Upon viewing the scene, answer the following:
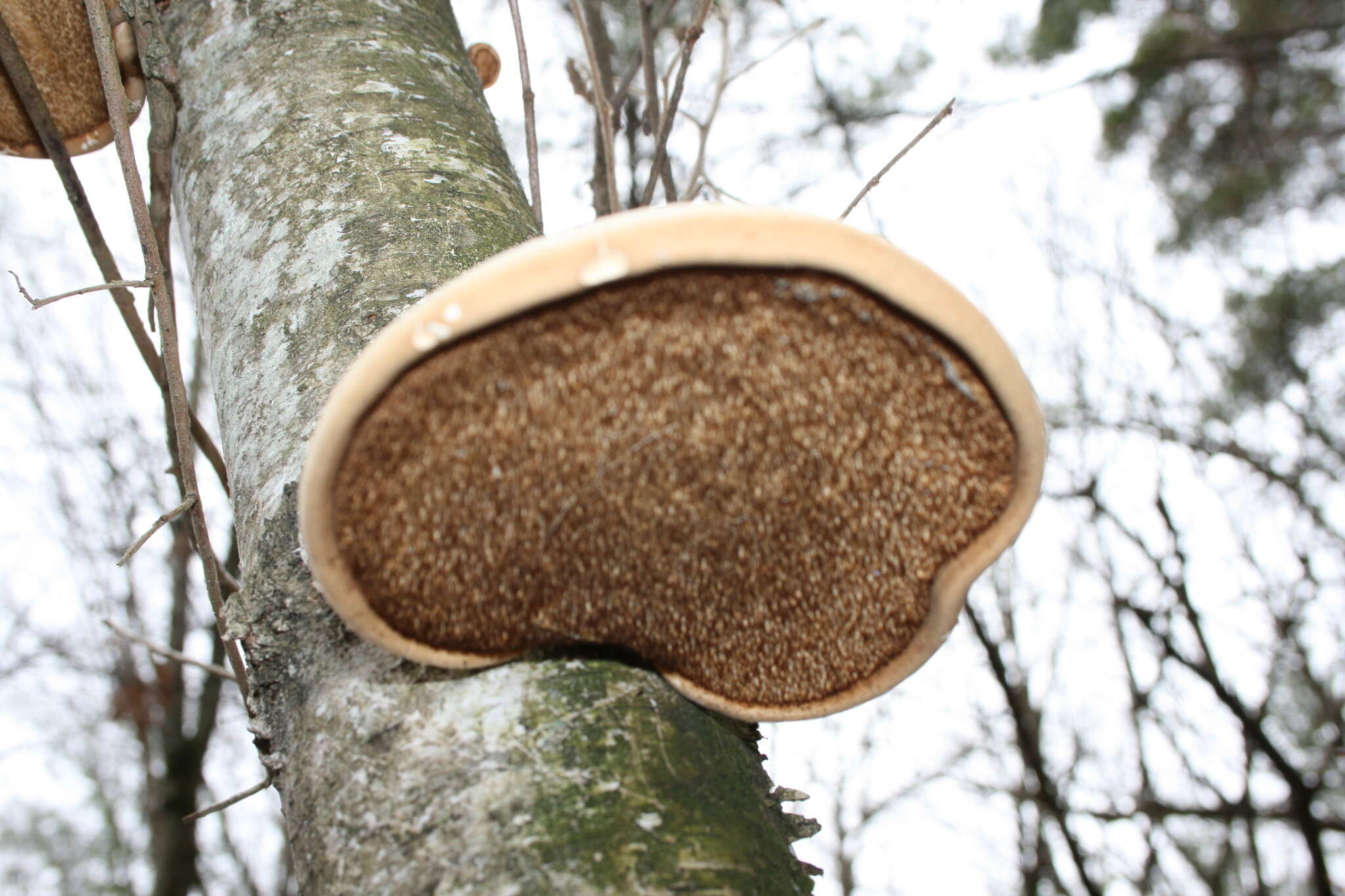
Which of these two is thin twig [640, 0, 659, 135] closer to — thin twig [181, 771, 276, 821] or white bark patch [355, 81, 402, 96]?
white bark patch [355, 81, 402, 96]

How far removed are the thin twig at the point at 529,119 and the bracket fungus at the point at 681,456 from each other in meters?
0.88

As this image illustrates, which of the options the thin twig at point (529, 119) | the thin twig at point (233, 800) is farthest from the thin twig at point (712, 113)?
the thin twig at point (233, 800)

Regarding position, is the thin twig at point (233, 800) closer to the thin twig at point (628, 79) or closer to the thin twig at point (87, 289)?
the thin twig at point (87, 289)

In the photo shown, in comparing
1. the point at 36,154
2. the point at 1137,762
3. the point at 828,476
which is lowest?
the point at 828,476

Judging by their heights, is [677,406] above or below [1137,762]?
below

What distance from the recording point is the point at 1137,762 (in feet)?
26.2

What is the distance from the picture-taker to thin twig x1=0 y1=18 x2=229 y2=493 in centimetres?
167

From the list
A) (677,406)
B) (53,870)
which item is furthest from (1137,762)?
(53,870)

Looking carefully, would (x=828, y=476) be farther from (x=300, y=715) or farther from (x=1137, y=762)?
(x=1137, y=762)

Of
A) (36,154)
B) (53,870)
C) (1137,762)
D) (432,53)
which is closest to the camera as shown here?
(432,53)

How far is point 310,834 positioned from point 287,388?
2.15ft

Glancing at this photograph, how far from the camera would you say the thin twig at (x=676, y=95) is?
2.01 m

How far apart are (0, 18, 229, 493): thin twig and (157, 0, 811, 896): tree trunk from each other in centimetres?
21

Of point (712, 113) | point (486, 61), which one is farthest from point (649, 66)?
point (486, 61)
